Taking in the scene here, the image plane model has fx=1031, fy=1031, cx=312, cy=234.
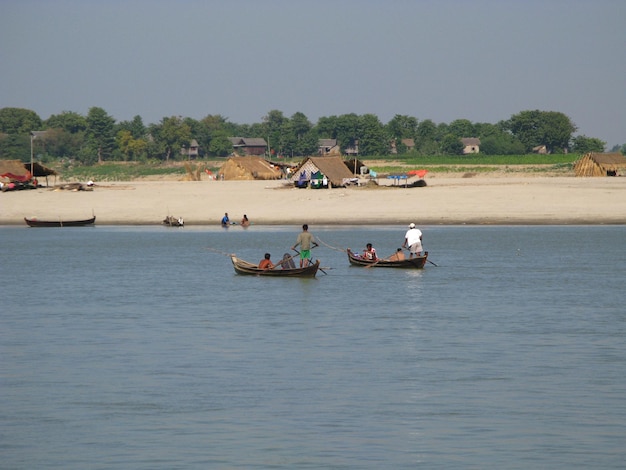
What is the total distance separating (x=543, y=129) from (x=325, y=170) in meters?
90.2

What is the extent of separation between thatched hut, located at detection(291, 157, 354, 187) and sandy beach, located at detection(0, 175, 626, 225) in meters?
1.84

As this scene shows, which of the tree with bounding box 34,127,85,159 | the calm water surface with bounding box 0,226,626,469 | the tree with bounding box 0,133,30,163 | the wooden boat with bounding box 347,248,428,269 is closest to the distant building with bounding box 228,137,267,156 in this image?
the tree with bounding box 34,127,85,159

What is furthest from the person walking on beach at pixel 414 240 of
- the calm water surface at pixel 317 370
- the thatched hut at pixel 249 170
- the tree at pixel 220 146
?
the tree at pixel 220 146

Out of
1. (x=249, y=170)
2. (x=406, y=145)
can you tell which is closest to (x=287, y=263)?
(x=249, y=170)

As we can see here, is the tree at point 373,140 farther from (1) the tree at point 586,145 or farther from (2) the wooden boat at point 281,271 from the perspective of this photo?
(2) the wooden boat at point 281,271

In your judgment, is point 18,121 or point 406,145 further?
point 406,145

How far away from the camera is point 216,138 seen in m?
167

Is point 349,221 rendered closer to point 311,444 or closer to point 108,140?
point 311,444

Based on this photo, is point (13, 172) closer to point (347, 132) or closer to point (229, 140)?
point (229, 140)

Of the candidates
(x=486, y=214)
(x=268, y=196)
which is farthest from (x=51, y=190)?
(x=486, y=214)

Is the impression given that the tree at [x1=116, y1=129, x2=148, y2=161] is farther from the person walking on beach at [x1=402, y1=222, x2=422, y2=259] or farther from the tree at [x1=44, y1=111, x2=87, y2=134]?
the person walking on beach at [x1=402, y1=222, x2=422, y2=259]

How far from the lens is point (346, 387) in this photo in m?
17.3

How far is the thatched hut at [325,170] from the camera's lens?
76.5 metres

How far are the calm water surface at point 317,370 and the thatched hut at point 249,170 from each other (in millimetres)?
57212
